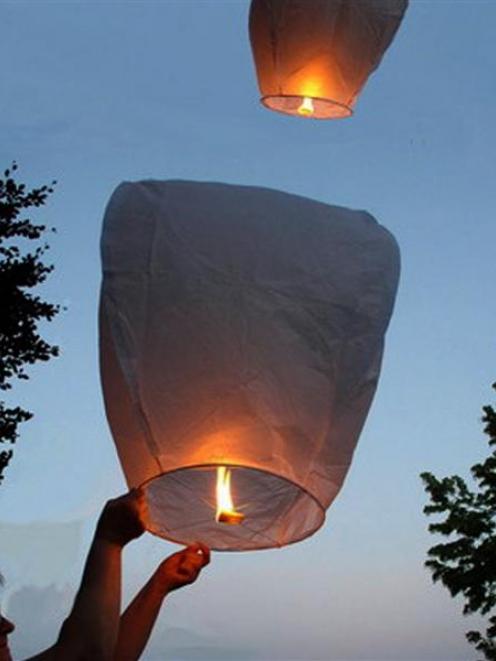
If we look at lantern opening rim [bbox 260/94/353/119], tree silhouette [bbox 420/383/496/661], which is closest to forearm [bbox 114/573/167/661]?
lantern opening rim [bbox 260/94/353/119]

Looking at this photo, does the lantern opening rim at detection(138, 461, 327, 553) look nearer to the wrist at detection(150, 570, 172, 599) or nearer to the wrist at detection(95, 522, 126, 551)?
the wrist at detection(150, 570, 172, 599)

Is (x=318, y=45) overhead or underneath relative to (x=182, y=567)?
overhead

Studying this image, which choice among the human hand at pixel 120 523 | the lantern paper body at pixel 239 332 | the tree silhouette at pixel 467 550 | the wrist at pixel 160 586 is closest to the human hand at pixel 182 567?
the wrist at pixel 160 586

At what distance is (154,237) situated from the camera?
9.14ft

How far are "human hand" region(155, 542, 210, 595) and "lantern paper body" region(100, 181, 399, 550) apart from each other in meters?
0.14

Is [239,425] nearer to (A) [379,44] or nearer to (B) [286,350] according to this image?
(B) [286,350]

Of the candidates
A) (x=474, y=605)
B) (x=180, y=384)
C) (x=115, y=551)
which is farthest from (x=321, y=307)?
(x=474, y=605)

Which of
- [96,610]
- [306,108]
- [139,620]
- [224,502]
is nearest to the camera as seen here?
[96,610]

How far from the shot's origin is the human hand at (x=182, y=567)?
2715 millimetres

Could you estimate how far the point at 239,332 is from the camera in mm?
2727

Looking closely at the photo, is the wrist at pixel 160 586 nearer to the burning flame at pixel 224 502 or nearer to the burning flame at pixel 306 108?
the burning flame at pixel 224 502

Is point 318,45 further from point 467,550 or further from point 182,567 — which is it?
point 467,550

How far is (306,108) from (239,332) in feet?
5.10

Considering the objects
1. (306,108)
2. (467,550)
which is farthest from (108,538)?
(467,550)
